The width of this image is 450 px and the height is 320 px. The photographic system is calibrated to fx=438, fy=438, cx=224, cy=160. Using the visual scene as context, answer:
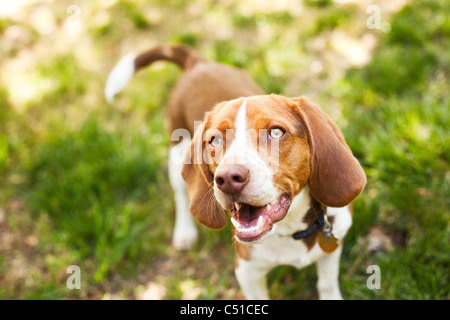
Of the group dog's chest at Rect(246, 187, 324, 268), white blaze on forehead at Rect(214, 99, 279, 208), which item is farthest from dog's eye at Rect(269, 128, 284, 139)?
dog's chest at Rect(246, 187, 324, 268)

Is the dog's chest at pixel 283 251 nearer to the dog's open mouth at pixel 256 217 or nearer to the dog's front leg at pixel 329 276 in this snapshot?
the dog's front leg at pixel 329 276

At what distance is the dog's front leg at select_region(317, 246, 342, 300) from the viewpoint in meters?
2.90

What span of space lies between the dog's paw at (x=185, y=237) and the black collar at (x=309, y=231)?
4.47ft

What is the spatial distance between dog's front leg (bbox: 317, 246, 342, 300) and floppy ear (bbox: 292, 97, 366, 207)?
0.64 m

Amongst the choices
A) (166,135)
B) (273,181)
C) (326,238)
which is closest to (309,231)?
(326,238)

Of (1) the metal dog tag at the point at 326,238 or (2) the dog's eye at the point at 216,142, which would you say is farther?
(1) the metal dog tag at the point at 326,238

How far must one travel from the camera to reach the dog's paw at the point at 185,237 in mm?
3764

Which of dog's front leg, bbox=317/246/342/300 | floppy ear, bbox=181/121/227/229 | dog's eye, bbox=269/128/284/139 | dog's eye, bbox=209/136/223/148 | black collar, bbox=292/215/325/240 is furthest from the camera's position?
dog's front leg, bbox=317/246/342/300

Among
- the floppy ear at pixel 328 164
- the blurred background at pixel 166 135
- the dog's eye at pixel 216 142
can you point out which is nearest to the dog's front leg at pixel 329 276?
the blurred background at pixel 166 135

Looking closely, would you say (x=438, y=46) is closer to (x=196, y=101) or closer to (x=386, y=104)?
(x=386, y=104)

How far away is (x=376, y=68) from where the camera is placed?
4.50 meters

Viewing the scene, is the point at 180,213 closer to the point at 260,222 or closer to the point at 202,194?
the point at 202,194

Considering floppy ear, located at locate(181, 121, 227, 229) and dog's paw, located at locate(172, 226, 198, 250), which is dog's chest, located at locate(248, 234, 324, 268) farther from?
dog's paw, located at locate(172, 226, 198, 250)
